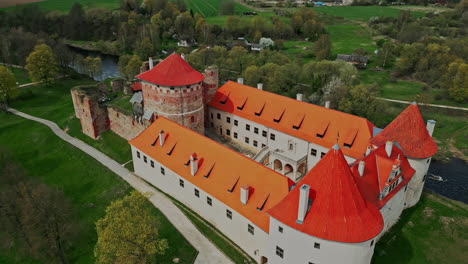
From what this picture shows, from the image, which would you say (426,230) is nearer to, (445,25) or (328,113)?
(328,113)

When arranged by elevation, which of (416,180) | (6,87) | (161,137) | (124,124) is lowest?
(6,87)

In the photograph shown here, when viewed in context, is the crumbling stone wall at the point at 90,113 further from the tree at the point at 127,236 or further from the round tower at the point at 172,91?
the tree at the point at 127,236

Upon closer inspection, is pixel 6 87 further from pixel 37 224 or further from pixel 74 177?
pixel 37 224

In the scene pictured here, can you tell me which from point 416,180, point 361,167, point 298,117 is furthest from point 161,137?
point 416,180

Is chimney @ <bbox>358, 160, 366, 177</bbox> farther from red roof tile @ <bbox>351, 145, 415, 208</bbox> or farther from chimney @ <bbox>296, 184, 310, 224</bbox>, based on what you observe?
chimney @ <bbox>296, 184, 310, 224</bbox>

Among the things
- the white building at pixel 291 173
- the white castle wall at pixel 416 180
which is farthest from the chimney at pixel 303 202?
the white castle wall at pixel 416 180

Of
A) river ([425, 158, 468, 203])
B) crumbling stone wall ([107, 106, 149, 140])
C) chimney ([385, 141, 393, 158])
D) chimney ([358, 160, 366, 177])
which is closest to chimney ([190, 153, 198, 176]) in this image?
crumbling stone wall ([107, 106, 149, 140])

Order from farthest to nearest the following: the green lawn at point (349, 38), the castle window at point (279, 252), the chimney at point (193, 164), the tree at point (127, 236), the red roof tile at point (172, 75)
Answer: the green lawn at point (349, 38) → the red roof tile at point (172, 75) → the chimney at point (193, 164) → the castle window at point (279, 252) → the tree at point (127, 236)
